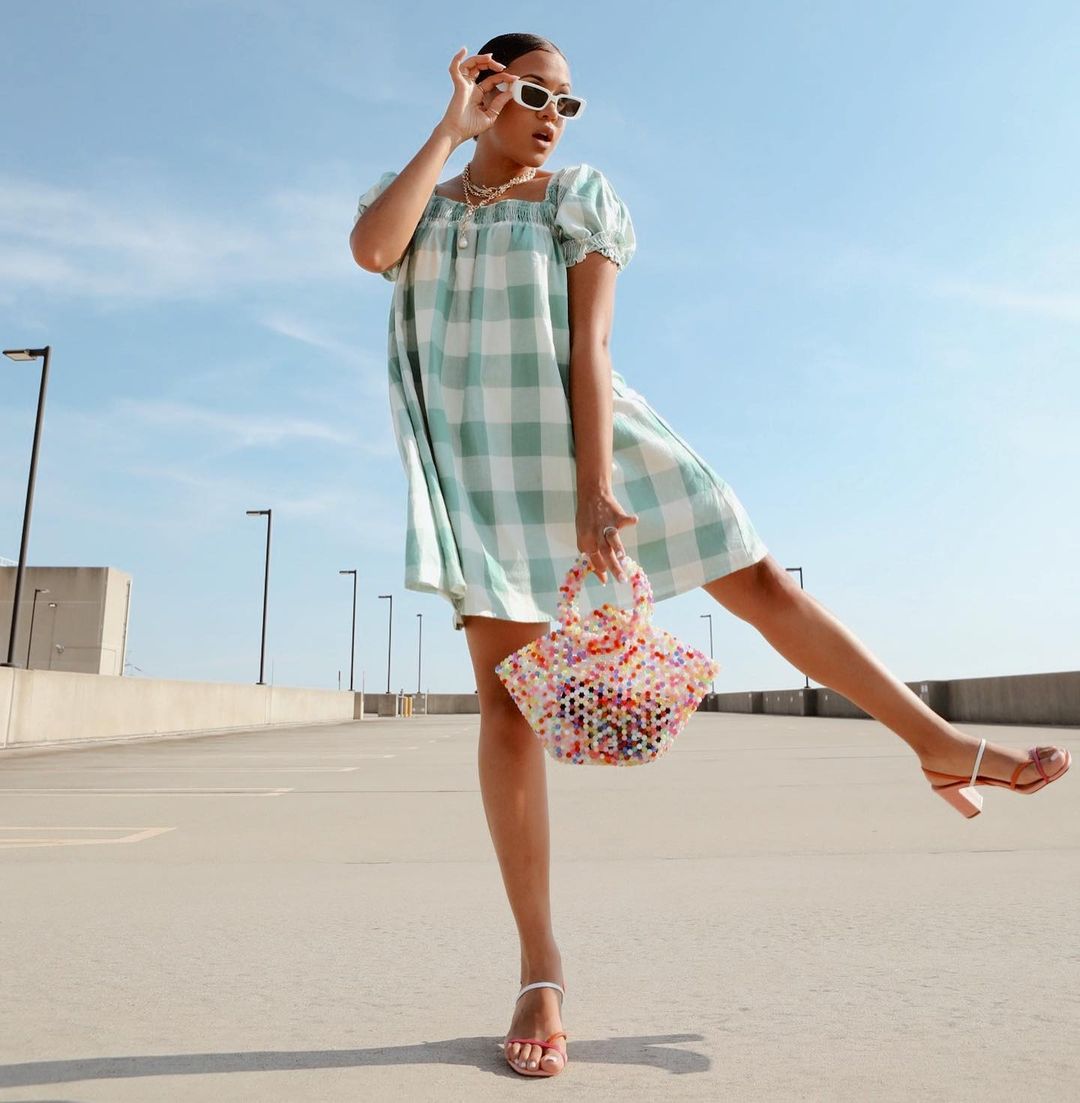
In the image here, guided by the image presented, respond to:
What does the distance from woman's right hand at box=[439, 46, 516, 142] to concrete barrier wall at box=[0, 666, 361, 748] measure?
41.0 ft

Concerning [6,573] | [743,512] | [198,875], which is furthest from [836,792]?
[6,573]

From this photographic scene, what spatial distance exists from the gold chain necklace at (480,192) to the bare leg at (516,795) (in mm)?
895

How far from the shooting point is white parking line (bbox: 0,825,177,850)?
489 centimetres

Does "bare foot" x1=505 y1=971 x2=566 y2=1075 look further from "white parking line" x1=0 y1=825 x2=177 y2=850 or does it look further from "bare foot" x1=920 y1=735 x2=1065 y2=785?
"white parking line" x1=0 y1=825 x2=177 y2=850

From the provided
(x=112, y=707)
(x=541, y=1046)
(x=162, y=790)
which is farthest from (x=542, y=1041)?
(x=112, y=707)

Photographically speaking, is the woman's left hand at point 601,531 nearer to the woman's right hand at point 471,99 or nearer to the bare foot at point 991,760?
the bare foot at point 991,760

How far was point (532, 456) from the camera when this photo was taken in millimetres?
2283

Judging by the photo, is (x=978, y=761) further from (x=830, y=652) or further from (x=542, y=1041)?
(x=542, y=1041)

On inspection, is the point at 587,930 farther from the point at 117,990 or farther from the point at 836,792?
the point at 836,792

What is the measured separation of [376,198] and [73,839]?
12.4 feet

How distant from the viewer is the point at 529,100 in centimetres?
244

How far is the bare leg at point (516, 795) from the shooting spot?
2160mm

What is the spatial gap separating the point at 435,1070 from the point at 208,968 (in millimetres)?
910

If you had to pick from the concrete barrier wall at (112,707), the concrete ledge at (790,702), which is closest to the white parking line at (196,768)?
the concrete barrier wall at (112,707)
